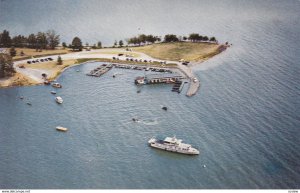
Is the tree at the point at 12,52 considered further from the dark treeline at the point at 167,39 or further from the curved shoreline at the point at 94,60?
the dark treeline at the point at 167,39

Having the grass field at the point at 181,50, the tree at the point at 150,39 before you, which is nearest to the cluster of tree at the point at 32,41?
the grass field at the point at 181,50

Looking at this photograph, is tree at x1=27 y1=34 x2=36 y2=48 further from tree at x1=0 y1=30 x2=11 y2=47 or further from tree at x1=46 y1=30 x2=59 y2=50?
tree at x1=0 y1=30 x2=11 y2=47

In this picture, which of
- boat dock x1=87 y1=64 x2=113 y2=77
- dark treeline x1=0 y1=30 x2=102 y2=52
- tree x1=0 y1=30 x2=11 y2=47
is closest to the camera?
boat dock x1=87 y1=64 x2=113 y2=77

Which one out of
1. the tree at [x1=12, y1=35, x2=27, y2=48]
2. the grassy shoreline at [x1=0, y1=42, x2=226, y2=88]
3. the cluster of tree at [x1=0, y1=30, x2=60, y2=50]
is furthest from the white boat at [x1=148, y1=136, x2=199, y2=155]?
the tree at [x1=12, y1=35, x2=27, y2=48]

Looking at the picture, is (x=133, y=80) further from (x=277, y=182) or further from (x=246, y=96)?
(x=277, y=182)

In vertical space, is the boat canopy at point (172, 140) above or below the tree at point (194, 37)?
below

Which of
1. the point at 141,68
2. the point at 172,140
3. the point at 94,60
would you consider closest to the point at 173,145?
the point at 172,140

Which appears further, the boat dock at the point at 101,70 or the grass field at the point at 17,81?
the boat dock at the point at 101,70
